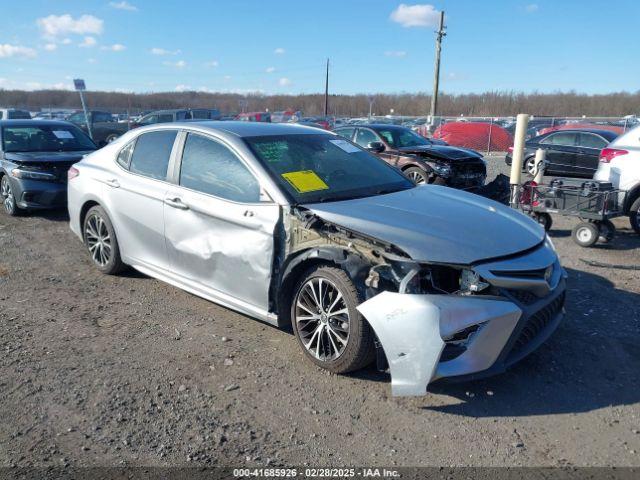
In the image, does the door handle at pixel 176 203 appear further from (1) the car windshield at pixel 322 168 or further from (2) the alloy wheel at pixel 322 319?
(2) the alloy wheel at pixel 322 319

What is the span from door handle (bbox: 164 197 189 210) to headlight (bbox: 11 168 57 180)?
4.74 metres

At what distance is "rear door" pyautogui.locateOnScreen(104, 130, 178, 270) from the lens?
476 cm

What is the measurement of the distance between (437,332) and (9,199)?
26.8 ft

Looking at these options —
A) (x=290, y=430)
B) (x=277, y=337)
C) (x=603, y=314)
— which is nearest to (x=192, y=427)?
(x=290, y=430)

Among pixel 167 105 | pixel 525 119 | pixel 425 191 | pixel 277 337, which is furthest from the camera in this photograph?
pixel 167 105

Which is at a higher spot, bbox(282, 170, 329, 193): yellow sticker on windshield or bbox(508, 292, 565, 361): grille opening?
bbox(282, 170, 329, 193): yellow sticker on windshield

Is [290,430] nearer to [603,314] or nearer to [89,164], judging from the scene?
[603,314]

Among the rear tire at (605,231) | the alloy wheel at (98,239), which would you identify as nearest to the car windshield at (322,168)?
the alloy wheel at (98,239)

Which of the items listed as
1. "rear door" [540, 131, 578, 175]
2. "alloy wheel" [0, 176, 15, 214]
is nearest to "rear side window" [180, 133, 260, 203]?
"alloy wheel" [0, 176, 15, 214]

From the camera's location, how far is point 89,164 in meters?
5.80

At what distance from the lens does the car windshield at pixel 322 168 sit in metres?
4.07

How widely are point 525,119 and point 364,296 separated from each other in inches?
214

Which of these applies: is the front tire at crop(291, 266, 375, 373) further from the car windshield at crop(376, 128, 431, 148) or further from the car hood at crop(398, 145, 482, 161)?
the car windshield at crop(376, 128, 431, 148)

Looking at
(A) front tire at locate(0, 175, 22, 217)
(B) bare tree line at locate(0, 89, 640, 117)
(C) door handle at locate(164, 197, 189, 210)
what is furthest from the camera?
(B) bare tree line at locate(0, 89, 640, 117)
